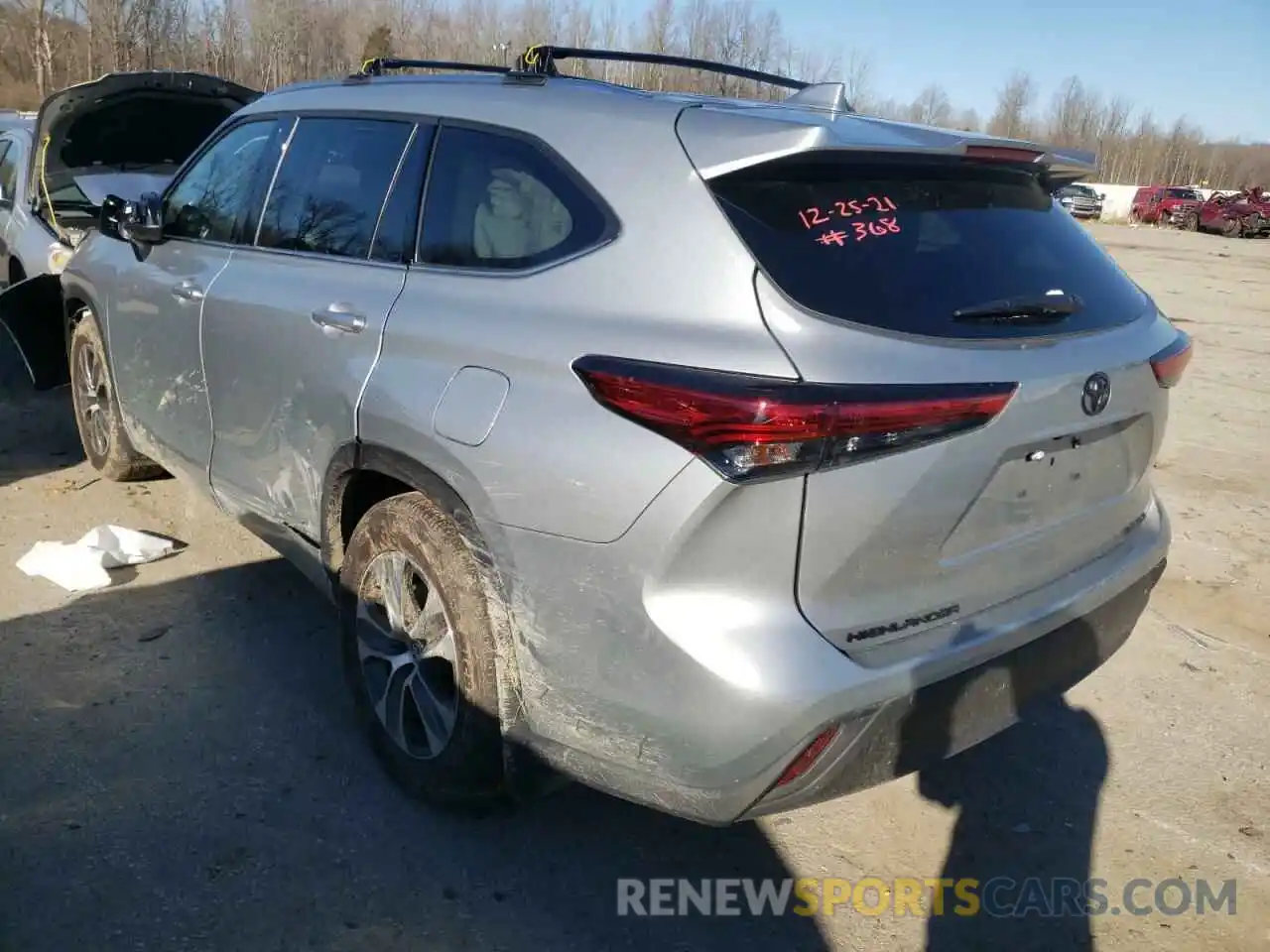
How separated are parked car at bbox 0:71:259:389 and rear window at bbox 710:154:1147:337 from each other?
5.60 m

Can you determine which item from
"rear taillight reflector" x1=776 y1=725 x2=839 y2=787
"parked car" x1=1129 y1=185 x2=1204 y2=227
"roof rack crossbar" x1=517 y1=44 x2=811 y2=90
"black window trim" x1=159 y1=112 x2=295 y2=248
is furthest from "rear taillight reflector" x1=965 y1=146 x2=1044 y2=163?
"parked car" x1=1129 y1=185 x2=1204 y2=227

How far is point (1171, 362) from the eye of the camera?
2.67m

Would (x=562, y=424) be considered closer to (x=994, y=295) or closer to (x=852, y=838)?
(x=994, y=295)

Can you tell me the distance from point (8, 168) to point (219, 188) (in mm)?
4802

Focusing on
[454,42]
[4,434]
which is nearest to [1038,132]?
[454,42]

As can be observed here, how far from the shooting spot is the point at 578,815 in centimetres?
294

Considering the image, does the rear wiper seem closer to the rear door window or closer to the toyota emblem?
the toyota emblem

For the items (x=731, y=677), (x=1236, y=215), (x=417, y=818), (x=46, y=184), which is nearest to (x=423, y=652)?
(x=417, y=818)

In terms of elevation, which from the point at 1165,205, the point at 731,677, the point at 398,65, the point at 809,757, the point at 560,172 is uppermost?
the point at 398,65

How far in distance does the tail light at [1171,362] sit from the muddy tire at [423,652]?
1.80 meters

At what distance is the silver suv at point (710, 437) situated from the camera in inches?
81.0

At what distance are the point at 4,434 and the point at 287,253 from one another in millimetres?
3875

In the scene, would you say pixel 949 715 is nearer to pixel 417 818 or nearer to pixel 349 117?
pixel 417 818

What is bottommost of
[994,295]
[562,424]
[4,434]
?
[4,434]
